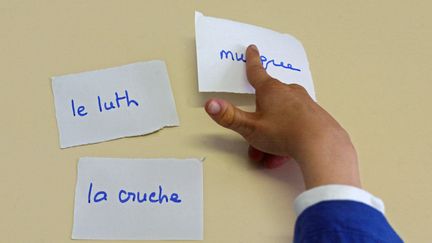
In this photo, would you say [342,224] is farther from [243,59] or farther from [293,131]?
[243,59]

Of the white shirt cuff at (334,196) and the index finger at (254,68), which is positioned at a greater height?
the index finger at (254,68)

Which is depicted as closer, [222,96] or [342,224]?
[342,224]

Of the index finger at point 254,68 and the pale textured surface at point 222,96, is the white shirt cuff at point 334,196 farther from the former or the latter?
the index finger at point 254,68

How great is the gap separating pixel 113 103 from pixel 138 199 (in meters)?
0.13

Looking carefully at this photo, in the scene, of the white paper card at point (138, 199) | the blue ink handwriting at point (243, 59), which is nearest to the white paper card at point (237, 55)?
the blue ink handwriting at point (243, 59)

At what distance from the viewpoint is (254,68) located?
1.76 feet

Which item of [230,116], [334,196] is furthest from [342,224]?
[230,116]

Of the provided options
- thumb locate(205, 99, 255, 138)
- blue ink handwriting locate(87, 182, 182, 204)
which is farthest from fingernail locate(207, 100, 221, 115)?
blue ink handwriting locate(87, 182, 182, 204)

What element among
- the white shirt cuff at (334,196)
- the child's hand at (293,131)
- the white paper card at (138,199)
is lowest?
the white paper card at (138,199)

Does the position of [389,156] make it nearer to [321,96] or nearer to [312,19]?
[321,96]

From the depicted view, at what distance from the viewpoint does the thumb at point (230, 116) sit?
18.9 inches

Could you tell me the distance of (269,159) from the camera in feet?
1.66

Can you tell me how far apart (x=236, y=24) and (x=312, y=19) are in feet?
0.44

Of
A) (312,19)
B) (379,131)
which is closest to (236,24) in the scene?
(312,19)
